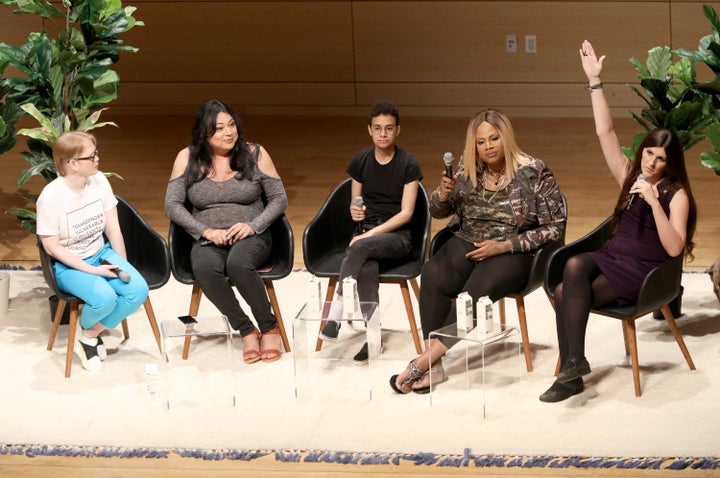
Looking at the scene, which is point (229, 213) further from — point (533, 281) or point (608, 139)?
point (608, 139)

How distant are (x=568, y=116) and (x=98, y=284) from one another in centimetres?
607

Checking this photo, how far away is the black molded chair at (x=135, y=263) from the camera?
489 centimetres

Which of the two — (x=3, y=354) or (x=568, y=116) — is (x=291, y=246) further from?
(x=568, y=116)

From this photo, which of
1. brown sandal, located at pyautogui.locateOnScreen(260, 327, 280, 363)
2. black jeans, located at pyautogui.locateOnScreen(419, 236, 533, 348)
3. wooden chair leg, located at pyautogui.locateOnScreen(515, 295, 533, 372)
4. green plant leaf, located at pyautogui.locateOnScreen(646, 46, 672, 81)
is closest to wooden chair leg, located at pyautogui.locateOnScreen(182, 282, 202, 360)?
brown sandal, located at pyautogui.locateOnScreen(260, 327, 280, 363)

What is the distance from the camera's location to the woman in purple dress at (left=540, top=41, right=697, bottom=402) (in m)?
4.41

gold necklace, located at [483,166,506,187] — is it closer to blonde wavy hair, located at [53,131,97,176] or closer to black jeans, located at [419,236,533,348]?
black jeans, located at [419,236,533,348]

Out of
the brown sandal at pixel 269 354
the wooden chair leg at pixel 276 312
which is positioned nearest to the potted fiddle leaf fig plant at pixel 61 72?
the wooden chair leg at pixel 276 312

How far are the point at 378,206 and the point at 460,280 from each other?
0.65 meters

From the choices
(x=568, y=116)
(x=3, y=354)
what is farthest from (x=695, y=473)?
(x=568, y=116)

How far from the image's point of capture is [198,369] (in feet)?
16.0

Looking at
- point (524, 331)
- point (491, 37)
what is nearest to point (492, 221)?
point (524, 331)

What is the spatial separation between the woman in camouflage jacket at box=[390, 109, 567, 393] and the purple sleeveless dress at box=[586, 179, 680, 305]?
27 centimetres

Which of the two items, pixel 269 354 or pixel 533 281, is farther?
pixel 269 354

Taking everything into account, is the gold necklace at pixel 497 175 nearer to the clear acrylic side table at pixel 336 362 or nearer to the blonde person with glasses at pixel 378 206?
the blonde person with glasses at pixel 378 206
